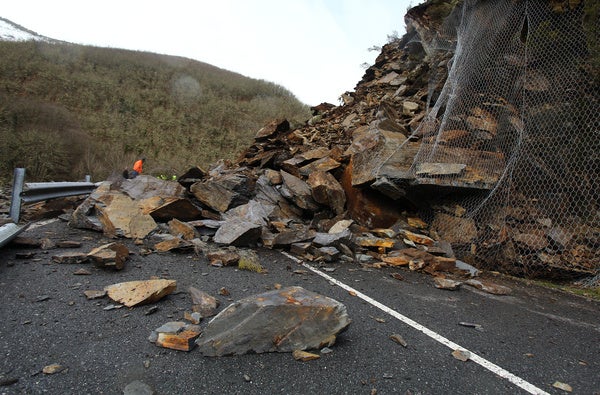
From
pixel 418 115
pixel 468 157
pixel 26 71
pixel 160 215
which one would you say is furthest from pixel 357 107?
pixel 26 71

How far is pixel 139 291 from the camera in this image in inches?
112

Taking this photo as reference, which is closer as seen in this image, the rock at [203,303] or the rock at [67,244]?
the rock at [203,303]

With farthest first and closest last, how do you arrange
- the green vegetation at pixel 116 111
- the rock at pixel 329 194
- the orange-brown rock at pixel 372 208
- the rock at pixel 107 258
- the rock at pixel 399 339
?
the green vegetation at pixel 116 111, the rock at pixel 329 194, the orange-brown rock at pixel 372 208, the rock at pixel 107 258, the rock at pixel 399 339

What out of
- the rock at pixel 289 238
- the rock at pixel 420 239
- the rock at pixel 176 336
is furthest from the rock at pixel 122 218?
the rock at pixel 420 239

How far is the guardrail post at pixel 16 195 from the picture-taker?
14.3 feet

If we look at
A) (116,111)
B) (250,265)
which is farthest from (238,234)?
(116,111)

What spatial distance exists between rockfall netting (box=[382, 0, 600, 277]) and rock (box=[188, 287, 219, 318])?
4471mm

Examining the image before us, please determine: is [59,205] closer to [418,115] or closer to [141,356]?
[141,356]

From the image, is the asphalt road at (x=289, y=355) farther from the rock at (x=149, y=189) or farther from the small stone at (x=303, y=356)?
the rock at (x=149, y=189)

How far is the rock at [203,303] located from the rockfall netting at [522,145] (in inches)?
176

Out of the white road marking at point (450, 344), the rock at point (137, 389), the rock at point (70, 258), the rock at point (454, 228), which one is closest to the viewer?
the rock at point (137, 389)

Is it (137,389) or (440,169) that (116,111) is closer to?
(440,169)

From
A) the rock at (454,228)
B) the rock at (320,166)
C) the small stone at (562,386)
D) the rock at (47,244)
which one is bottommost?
the rock at (47,244)

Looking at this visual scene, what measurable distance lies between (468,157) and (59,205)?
797 cm
